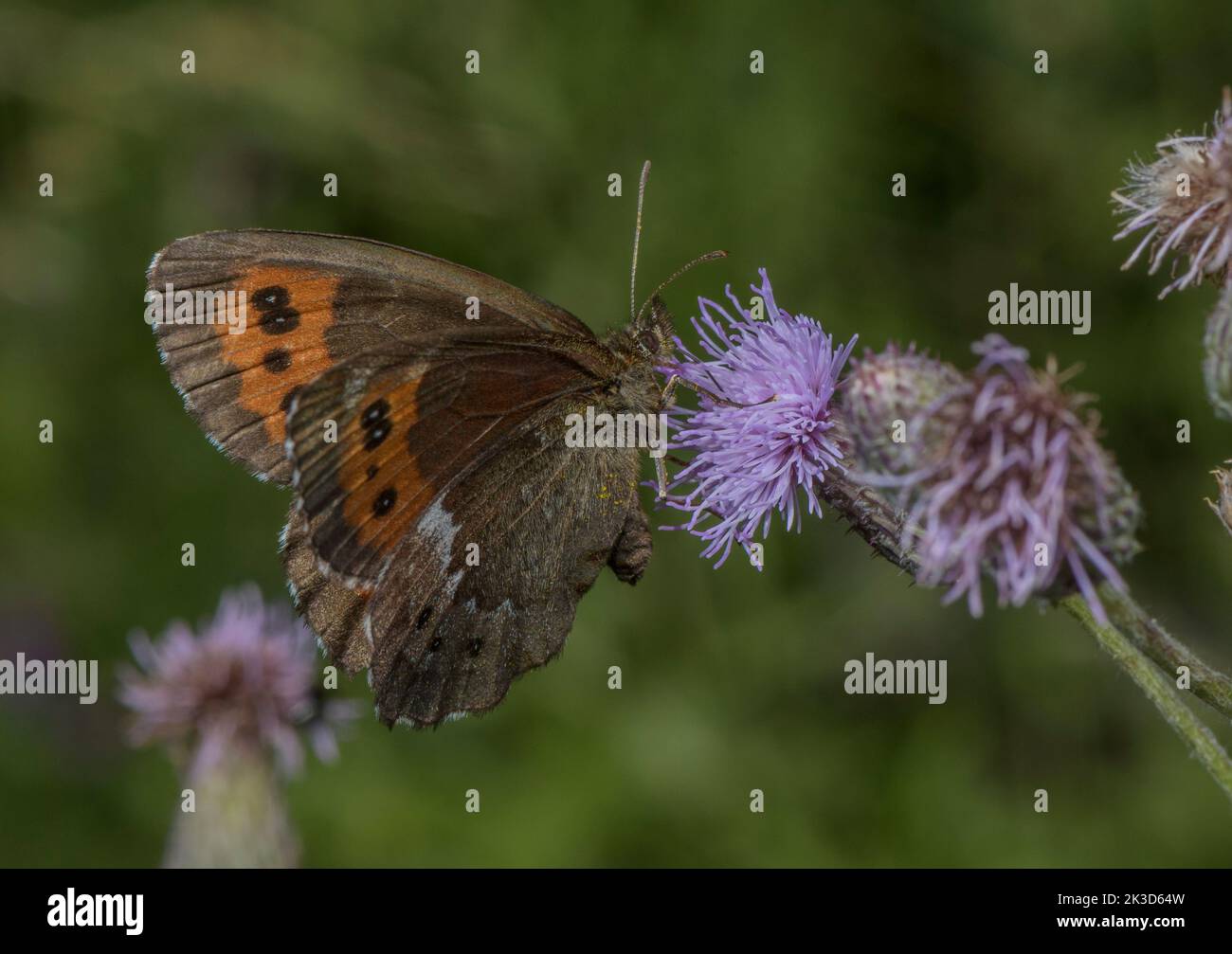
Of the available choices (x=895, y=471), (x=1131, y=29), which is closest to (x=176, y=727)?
(x=895, y=471)

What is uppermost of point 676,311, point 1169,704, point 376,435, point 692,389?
point 676,311

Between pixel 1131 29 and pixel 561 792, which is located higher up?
pixel 1131 29

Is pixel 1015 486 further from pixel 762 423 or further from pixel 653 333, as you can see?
pixel 653 333

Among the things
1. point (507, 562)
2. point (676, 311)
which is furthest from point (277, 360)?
point (676, 311)

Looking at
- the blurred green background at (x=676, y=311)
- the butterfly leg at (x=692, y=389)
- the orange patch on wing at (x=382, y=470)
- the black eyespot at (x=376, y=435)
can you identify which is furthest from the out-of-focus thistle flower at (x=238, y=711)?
the butterfly leg at (x=692, y=389)

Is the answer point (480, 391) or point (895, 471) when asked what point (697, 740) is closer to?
point (480, 391)

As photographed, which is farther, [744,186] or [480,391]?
[744,186]
